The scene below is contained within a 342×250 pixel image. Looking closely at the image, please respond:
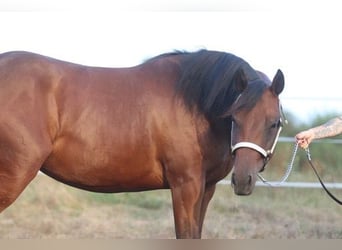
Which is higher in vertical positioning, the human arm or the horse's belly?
the human arm

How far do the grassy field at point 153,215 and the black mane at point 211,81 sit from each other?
93.5 inches

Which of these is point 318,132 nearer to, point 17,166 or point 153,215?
point 17,166

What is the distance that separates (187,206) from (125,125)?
569 millimetres

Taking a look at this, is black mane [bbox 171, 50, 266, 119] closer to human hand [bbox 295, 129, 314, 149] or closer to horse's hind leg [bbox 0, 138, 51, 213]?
human hand [bbox 295, 129, 314, 149]

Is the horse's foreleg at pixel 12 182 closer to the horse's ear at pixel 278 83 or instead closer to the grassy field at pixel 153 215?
the horse's ear at pixel 278 83

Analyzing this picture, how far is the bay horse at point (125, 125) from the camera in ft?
11.3

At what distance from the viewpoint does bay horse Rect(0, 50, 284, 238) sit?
346 centimetres

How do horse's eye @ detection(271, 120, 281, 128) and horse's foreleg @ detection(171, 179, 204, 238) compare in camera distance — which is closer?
horse's eye @ detection(271, 120, 281, 128)

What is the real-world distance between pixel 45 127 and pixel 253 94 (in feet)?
3.79

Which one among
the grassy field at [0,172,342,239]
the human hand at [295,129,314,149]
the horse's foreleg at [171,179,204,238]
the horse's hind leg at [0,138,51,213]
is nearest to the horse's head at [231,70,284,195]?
the human hand at [295,129,314,149]

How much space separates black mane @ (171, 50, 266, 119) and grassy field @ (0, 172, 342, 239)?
2.37 m

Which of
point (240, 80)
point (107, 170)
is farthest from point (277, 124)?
point (107, 170)

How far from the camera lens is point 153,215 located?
634 cm

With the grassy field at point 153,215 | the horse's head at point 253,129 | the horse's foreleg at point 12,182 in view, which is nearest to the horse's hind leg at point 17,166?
the horse's foreleg at point 12,182
